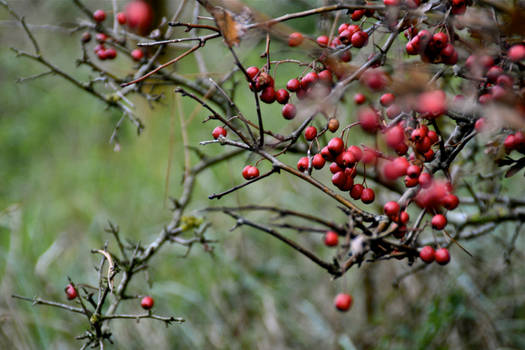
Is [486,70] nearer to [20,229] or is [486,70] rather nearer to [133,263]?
[133,263]

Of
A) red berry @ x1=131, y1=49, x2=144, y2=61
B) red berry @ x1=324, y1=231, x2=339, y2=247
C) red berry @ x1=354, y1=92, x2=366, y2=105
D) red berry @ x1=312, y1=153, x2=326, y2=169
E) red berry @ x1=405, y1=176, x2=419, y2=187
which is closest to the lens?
red berry @ x1=324, y1=231, x2=339, y2=247

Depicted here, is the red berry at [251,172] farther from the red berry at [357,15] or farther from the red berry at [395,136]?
the red berry at [357,15]

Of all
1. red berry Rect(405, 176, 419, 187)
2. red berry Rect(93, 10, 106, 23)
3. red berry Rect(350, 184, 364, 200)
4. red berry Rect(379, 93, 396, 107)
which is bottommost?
red berry Rect(405, 176, 419, 187)

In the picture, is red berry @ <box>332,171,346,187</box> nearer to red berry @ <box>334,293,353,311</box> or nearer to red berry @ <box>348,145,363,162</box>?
red berry @ <box>348,145,363,162</box>

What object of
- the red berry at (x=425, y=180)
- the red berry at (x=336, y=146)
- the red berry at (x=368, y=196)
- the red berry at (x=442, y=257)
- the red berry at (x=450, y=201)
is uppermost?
the red berry at (x=336, y=146)

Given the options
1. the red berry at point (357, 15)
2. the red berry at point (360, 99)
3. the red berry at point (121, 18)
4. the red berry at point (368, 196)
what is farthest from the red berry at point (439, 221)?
the red berry at point (121, 18)

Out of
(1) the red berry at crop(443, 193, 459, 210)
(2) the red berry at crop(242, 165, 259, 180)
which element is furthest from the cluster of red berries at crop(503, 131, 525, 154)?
(2) the red berry at crop(242, 165, 259, 180)

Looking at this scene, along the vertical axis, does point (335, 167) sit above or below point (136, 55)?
below

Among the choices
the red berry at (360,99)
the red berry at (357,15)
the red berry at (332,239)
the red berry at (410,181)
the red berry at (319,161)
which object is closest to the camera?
the red berry at (332,239)

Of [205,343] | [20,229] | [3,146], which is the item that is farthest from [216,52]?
[205,343]

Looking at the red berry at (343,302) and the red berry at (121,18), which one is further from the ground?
the red berry at (121,18)

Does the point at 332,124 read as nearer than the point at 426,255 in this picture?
No

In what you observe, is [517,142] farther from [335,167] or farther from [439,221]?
[335,167]

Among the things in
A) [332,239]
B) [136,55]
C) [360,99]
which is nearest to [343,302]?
[332,239]
